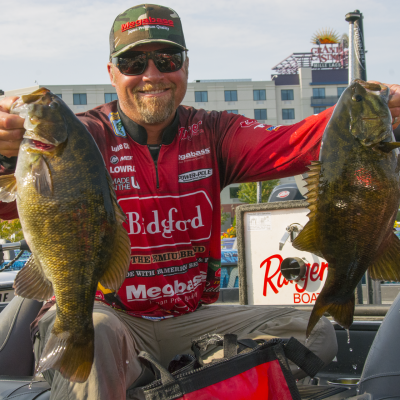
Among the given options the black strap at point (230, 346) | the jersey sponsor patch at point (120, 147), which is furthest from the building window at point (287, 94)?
the black strap at point (230, 346)

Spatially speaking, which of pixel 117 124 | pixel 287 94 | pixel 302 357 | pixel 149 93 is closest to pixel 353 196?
pixel 302 357

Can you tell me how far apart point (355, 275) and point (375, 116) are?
660 mm

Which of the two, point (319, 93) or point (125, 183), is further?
point (319, 93)

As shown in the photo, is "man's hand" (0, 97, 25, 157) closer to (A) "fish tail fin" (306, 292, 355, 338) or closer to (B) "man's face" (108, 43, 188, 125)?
(B) "man's face" (108, 43, 188, 125)

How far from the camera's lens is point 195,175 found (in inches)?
108

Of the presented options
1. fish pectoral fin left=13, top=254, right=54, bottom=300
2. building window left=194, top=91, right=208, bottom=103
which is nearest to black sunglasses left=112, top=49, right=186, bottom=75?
fish pectoral fin left=13, top=254, right=54, bottom=300

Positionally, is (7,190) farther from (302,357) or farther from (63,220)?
(302,357)

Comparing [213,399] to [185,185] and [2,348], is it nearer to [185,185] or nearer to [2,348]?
[185,185]

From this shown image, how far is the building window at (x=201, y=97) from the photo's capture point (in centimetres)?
4647

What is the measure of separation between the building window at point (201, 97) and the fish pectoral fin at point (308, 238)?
150 ft

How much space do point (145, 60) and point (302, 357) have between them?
1.91m

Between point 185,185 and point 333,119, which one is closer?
point 333,119

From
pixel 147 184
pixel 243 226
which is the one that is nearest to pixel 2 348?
pixel 147 184

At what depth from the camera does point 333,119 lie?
186 centimetres
